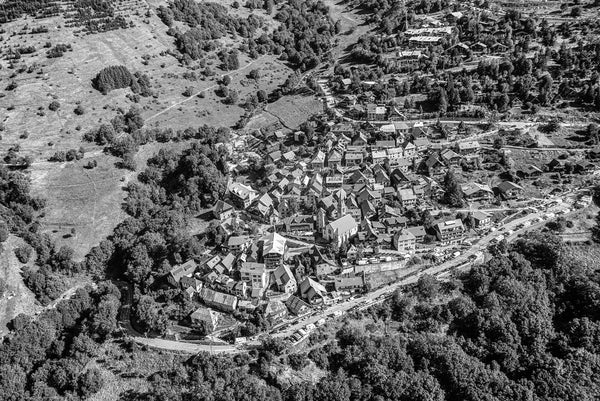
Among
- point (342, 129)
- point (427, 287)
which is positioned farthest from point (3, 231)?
point (427, 287)

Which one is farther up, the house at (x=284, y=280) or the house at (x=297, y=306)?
the house at (x=284, y=280)

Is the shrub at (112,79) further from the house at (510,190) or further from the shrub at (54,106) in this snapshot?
the house at (510,190)

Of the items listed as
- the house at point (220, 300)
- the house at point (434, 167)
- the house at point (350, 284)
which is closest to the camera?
the house at point (220, 300)

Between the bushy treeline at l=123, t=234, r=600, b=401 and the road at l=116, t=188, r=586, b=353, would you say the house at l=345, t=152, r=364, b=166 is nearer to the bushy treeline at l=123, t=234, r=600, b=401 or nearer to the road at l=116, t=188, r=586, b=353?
the road at l=116, t=188, r=586, b=353

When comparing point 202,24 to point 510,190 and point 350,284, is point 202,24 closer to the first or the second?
point 510,190

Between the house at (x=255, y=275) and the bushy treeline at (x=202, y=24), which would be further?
the bushy treeline at (x=202, y=24)

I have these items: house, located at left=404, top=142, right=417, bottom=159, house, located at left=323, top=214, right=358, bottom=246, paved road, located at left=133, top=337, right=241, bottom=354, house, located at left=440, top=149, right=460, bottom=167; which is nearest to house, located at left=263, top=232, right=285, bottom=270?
house, located at left=323, top=214, right=358, bottom=246

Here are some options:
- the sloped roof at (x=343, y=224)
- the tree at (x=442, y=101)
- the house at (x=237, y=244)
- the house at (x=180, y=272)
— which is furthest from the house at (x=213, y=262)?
the tree at (x=442, y=101)
